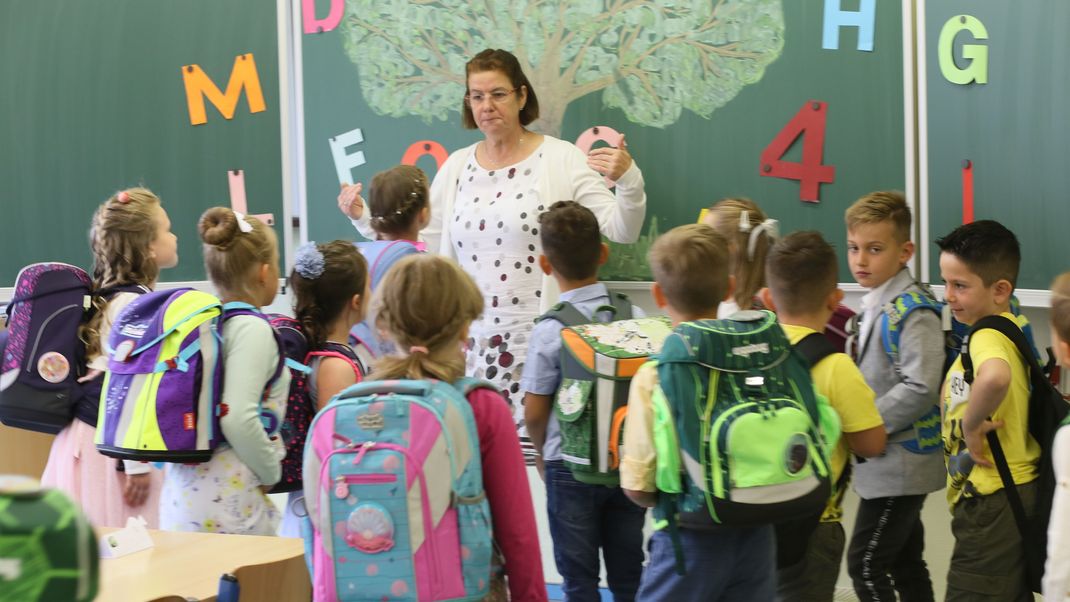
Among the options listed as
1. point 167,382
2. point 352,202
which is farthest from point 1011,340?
point 352,202

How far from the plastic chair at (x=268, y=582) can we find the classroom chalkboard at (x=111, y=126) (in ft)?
8.76

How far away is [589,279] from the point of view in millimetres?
2715

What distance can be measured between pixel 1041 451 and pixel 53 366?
2450mm

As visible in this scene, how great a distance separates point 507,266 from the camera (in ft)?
11.2

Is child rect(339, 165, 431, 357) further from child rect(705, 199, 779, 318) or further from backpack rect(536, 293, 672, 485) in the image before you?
child rect(705, 199, 779, 318)

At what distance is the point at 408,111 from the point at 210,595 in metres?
2.76

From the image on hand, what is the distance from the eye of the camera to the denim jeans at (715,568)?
79.9 inches

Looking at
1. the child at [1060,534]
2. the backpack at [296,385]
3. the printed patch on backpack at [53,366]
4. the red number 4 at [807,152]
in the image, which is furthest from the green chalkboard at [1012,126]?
the printed patch on backpack at [53,366]

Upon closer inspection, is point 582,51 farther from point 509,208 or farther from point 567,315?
point 567,315

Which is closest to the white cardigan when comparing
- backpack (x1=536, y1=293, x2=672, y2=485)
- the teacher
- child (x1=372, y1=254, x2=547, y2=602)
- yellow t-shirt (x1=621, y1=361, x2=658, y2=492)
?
the teacher

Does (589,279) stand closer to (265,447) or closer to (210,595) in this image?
(265,447)

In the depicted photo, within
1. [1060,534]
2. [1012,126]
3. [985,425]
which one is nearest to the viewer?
[1060,534]

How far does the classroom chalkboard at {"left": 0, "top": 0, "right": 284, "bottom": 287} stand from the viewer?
4453 millimetres

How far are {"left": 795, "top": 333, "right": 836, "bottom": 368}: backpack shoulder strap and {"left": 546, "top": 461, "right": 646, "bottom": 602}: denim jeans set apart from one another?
A: 0.64 metres
